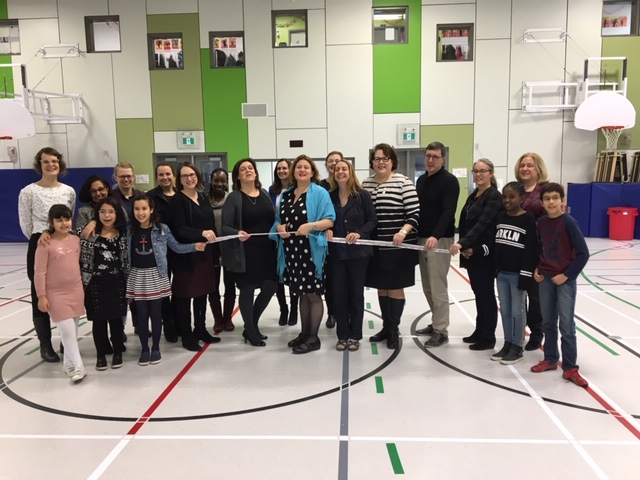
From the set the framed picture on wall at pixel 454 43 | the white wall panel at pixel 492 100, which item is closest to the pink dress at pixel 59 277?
the white wall panel at pixel 492 100

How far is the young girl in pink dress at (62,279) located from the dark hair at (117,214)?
190 mm

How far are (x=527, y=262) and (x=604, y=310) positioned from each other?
2344 mm

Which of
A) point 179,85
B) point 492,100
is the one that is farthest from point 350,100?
point 179,85

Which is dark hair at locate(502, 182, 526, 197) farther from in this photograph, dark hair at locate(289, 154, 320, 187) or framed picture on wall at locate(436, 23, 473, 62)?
framed picture on wall at locate(436, 23, 473, 62)

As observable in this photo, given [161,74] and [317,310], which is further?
[161,74]

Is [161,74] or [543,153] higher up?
[161,74]

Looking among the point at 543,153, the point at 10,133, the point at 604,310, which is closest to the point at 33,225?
the point at 604,310

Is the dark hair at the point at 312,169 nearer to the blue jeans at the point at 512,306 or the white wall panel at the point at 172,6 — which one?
the blue jeans at the point at 512,306

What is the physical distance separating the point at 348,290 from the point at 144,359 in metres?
1.74

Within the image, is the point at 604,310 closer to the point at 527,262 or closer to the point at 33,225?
the point at 527,262

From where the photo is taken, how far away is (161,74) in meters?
10.8

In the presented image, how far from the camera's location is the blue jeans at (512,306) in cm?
357

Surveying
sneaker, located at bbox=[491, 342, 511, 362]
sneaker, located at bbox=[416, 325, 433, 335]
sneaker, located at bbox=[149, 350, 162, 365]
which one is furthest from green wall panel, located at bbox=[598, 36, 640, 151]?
sneaker, located at bbox=[149, 350, 162, 365]

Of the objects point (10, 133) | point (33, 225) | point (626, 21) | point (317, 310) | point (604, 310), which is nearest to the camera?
point (33, 225)
